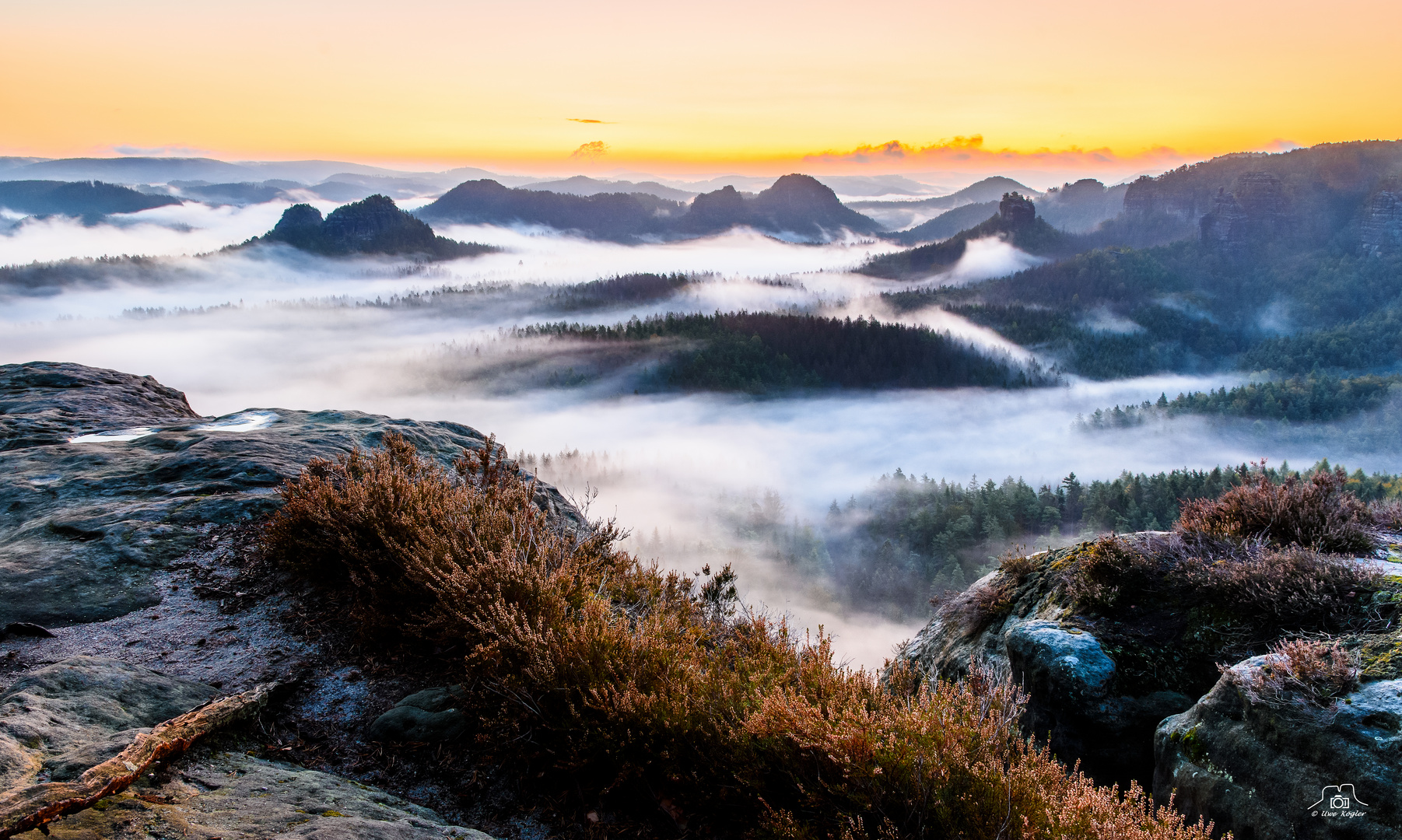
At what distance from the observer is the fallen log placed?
9.02 ft

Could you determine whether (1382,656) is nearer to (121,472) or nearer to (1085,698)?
(1085,698)

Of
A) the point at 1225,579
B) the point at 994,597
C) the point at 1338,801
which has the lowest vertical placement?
the point at 994,597

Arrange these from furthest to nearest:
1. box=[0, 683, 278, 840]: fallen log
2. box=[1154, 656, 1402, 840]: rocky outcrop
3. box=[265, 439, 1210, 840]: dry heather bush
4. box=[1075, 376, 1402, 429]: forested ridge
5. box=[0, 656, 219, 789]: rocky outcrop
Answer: box=[1075, 376, 1402, 429]: forested ridge
box=[1154, 656, 1402, 840]: rocky outcrop
box=[265, 439, 1210, 840]: dry heather bush
box=[0, 656, 219, 789]: rocky outcrop
box=[0, 683, 278, 840]: fallen log

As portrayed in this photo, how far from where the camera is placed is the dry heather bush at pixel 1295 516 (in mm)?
6227

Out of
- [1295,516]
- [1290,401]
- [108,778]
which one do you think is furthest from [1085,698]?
[1290,401]

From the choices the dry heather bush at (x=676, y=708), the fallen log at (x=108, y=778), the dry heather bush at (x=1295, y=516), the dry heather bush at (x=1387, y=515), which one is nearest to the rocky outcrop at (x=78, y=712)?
the fallen log at (x=108, y=778)

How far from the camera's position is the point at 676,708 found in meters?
4.20

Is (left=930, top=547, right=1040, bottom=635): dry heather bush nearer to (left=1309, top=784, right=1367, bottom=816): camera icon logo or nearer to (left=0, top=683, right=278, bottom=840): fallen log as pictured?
(left=1309, top=784, right=1367, bottom=816): camera icon logo

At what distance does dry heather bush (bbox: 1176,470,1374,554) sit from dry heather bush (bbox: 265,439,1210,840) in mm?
2876

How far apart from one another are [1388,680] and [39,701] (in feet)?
25.6

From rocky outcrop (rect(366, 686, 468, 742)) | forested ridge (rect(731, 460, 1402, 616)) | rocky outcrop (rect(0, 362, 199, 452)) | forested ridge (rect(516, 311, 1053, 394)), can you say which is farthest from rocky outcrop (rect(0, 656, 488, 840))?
forested ridge (rect(516, 311, 1053, 394))

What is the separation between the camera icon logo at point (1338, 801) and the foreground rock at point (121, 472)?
744cm

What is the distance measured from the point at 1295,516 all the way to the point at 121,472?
13313 millimetres

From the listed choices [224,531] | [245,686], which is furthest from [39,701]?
[224,531]
